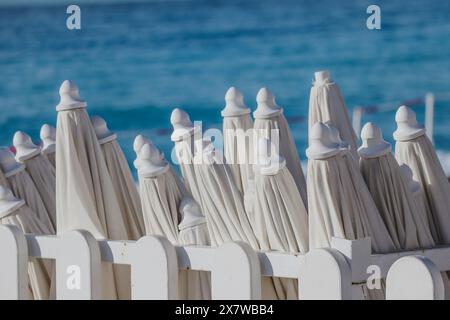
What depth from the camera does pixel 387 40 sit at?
25781mm

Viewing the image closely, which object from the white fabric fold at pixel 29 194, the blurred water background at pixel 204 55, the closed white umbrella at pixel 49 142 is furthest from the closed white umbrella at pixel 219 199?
the blurred water background at pixel 204 55

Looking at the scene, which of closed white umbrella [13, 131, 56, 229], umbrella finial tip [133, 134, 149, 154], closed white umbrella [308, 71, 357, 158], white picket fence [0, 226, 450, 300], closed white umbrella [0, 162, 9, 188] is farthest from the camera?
closed white umbrella [13, 131, 56, 229]

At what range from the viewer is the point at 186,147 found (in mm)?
3035

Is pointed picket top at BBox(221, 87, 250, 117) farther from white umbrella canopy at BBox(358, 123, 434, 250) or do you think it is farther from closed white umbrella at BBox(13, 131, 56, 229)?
closed white umbrella at BBox(13, 131, 56, 229)

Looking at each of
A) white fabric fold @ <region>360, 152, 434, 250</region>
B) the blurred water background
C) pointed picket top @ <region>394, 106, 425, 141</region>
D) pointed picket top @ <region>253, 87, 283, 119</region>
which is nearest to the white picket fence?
white fabric fold @ <region>360, 152, 434, 250</region>

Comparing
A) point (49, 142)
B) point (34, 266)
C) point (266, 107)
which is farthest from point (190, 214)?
point (49, 142)

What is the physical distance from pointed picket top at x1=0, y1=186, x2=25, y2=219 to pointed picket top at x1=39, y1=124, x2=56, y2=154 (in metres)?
0.43

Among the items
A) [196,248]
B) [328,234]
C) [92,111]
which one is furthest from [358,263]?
[92,111]

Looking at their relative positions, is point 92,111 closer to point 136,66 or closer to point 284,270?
point 136,66

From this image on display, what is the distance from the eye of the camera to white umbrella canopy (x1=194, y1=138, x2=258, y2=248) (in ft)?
9.48

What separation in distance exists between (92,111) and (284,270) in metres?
22.6

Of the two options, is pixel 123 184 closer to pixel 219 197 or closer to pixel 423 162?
pixel 219 197

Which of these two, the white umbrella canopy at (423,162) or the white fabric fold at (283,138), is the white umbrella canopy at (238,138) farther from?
the white umbrella canopy at (423,162)

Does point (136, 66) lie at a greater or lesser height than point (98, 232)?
greater
